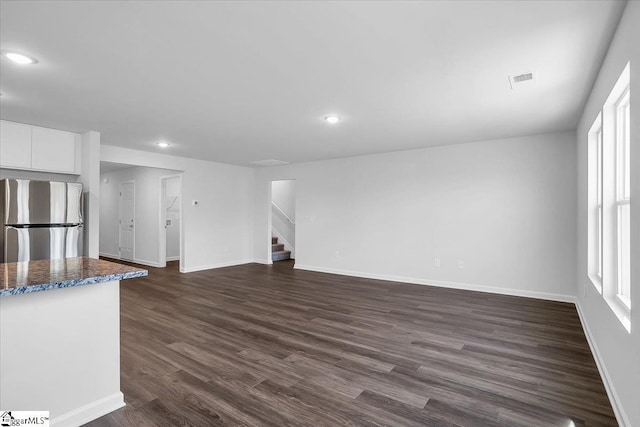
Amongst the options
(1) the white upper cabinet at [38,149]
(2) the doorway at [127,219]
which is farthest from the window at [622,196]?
(2) the doorway at [127,219]

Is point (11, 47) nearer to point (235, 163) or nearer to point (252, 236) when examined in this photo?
point (235, 163)

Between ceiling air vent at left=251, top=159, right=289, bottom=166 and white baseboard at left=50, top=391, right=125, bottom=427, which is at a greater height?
ceiling air vent at left=251, top=159, right=289, bottom=166

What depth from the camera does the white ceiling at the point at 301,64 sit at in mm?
1918

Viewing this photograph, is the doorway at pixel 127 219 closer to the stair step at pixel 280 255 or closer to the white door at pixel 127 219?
the white door at pixel 127 219

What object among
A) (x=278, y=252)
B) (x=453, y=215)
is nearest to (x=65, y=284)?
(x=453, y=215)

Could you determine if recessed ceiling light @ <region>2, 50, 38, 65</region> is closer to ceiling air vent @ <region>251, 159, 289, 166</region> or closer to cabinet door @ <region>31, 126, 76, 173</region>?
cabinet door @ <region>31, 126, 76, 173</region>

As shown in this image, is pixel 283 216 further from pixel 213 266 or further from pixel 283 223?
pixel 213 266

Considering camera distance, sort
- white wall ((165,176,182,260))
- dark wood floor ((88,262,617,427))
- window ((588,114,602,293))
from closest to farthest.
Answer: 1. dark wood floor ((88,262,617,427))
2. window ((588,114,602,293))
3. white wall ((165,176,182,260))

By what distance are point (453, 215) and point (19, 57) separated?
551 cm

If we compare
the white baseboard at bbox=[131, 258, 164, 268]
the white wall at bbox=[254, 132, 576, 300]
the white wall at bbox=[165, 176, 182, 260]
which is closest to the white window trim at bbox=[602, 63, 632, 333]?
the white wall at bbox=[254, 132, 576, 300]

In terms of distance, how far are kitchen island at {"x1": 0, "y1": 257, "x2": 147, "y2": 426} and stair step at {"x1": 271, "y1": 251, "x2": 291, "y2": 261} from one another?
6400 mm

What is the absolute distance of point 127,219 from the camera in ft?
27.9

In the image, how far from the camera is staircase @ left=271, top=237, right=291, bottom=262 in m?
8.65

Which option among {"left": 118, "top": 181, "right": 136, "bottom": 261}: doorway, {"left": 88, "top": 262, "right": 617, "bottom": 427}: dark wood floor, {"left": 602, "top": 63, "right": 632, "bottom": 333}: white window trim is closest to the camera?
{"left": 88, "top": 262, "right": 617, "bottom": 427}: dark wood floor
